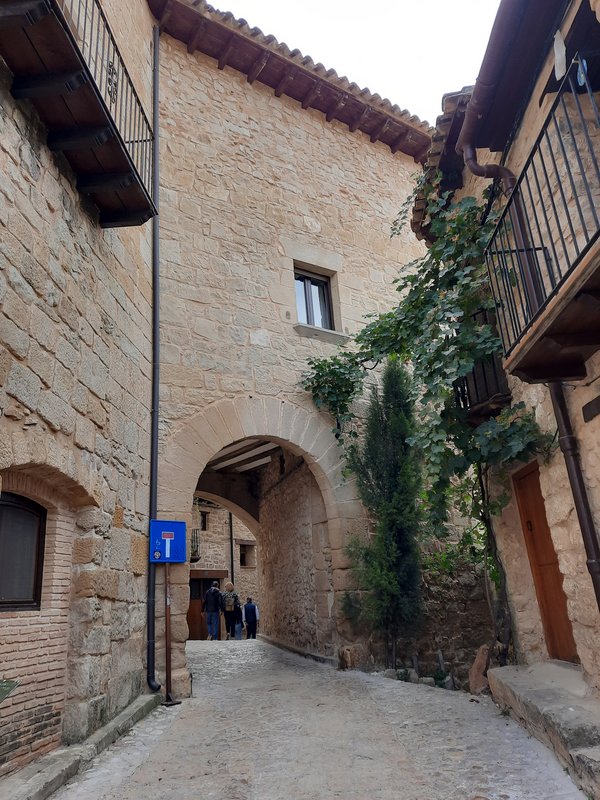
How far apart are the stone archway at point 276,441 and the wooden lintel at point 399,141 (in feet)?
18.5

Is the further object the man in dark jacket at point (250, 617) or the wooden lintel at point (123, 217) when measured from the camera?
the man in dark jacket at point (250, 617)

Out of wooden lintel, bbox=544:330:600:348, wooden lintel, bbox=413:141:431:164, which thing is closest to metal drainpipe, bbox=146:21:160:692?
wooden lintel, bbox=544:330:600:348

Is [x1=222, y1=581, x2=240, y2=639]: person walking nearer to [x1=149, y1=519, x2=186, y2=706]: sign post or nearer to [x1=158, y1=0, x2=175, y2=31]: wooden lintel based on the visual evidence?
[x1=149, y1=519, x2=186, y2=706]: sign post

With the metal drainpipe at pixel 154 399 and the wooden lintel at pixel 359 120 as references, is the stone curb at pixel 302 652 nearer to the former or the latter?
the metal drainpipe at pixel 154 399

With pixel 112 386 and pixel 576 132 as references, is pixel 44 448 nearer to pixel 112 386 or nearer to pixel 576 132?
pixel 112 386

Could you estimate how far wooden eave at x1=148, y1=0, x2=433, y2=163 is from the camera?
25.8ft

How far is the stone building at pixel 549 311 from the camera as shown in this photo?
3002 mm

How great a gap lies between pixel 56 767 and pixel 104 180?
3.80 meters

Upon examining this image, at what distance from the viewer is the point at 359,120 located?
31.6 feet

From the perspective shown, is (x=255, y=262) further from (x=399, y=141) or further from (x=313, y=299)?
(x=399, y=141)

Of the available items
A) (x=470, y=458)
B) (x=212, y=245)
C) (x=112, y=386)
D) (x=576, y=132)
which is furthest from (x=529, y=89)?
(x=212, y=245)

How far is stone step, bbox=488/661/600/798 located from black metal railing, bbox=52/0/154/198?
14.7ft

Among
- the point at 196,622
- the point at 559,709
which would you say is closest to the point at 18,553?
the point at 559,709

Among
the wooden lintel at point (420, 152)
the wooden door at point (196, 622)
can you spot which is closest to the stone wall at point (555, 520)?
the wooden lintel at point (420, 152)
